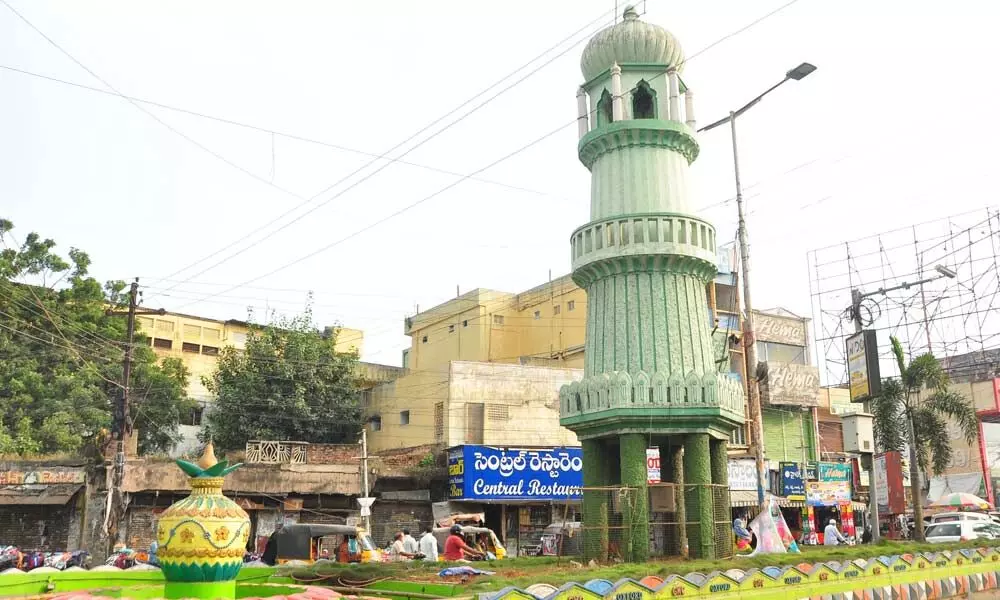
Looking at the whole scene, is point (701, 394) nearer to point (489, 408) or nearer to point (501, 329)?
point (489, 408)

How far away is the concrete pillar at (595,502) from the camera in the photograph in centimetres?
2052

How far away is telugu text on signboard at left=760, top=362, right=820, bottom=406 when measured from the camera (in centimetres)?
4506

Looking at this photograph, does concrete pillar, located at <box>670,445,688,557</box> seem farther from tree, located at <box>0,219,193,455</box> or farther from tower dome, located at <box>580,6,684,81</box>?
tree, located at <box>0,219,193,455</box>

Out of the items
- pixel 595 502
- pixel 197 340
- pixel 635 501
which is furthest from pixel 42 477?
pixel 197 340

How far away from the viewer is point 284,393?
45125mm

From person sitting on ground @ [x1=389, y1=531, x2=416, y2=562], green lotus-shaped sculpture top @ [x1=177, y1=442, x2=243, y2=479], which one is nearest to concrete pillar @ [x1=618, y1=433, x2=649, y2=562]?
person sitting on ground @ [x1=389, y1=531, x2=416, y2=562]

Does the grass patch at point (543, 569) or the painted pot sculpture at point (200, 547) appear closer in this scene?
the painted pot sculpture at point (200, 547)

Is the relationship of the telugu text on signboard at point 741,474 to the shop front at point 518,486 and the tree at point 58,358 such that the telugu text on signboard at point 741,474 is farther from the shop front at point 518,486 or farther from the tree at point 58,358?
the tree at point 58,358

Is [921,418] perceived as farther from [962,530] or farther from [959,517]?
[962,530]

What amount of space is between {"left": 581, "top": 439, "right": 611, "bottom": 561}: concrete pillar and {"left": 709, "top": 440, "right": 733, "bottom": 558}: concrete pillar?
2656 millimetres

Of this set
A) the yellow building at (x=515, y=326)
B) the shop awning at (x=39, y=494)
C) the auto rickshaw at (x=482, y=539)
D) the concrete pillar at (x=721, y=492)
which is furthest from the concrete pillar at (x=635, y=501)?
the yellow building at (x=515, y=326)

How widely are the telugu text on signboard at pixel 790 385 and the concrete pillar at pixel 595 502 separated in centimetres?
2469

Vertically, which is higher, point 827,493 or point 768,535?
point 827,493

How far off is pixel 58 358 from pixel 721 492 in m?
31.9
